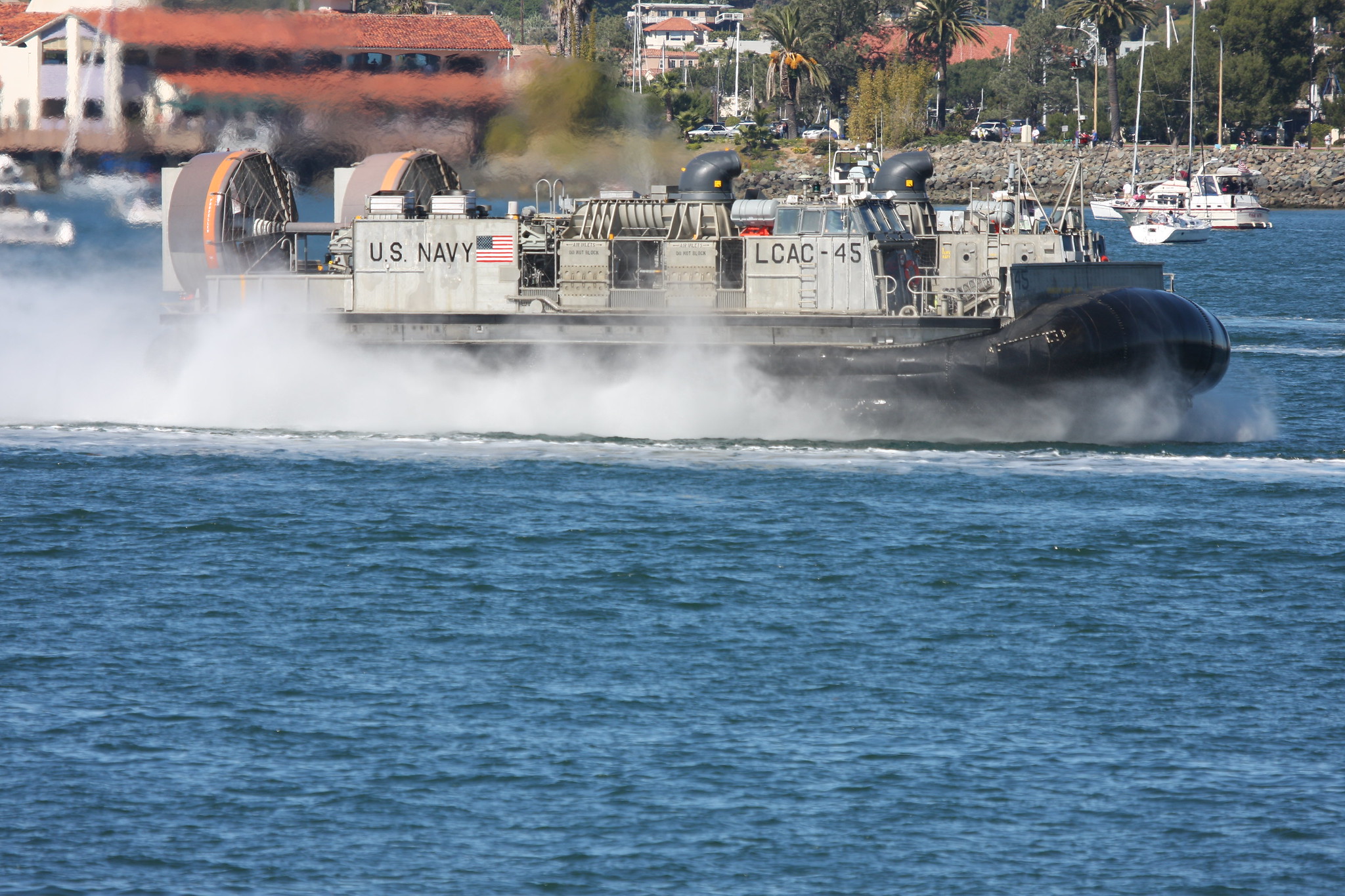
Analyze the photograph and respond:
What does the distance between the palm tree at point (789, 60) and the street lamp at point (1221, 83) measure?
25.9 meters

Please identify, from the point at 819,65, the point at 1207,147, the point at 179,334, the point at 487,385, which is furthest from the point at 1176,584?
the point at 1207,147

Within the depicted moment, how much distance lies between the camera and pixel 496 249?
2344 cm

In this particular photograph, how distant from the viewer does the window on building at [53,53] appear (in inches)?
825

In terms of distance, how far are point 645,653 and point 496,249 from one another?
1132 centimetres

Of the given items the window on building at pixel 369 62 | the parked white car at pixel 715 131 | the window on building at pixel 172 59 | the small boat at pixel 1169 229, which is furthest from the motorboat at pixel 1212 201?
the window on building at pixel 172 59

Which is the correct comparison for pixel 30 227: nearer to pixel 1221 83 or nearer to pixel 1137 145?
pixel 1137 145

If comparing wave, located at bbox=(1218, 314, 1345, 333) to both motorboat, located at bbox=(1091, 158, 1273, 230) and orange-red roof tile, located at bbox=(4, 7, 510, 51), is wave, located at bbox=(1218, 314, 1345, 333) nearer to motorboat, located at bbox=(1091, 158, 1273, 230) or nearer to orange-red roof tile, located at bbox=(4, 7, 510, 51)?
orange-red roof tile, located at bbox=(4, 7, 510, 51)

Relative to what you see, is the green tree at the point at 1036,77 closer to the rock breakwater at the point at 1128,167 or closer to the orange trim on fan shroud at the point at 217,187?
the rock breakwater at the point at 1128,167

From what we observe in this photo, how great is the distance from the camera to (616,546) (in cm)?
1695

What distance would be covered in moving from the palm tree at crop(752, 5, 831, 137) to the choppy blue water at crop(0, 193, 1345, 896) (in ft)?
232

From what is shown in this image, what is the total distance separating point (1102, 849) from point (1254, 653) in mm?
4322

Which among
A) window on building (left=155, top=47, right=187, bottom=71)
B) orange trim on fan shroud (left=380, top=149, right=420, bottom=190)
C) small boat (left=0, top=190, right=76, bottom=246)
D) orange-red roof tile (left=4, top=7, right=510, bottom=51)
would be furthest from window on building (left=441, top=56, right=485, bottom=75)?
small boat (left=0, top=190, right=76, bottom=246)

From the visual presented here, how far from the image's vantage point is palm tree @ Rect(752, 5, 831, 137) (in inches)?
3538

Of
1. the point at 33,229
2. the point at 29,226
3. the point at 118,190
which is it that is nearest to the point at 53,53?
the point at 118,190
